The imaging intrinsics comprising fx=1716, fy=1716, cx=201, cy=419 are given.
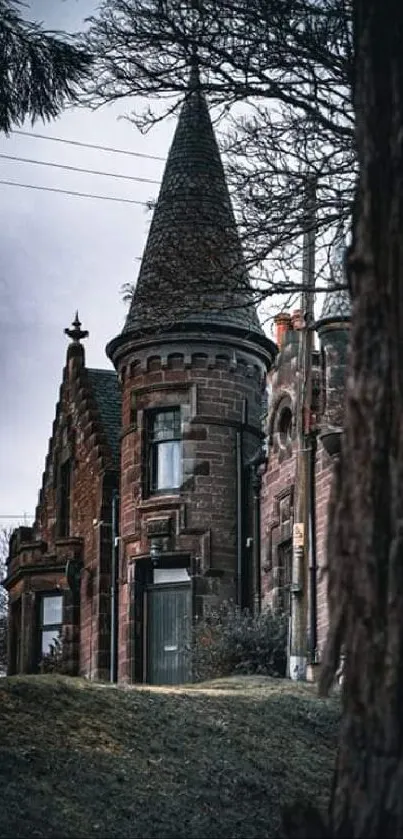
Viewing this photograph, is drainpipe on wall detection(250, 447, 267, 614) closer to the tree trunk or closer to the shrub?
the shrub

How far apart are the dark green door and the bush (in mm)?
3155

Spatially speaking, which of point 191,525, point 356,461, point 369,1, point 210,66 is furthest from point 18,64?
point 191,525

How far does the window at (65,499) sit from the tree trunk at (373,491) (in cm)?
3100

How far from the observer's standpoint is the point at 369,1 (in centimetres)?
868

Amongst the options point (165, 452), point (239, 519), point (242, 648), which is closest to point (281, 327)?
point (165, 452)

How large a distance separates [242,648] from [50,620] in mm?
10287

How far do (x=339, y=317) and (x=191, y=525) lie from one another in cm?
676

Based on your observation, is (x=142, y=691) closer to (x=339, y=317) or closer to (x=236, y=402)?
(x=339, y=317)

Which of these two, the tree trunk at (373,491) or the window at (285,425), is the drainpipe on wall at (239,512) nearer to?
the window at (285,425)

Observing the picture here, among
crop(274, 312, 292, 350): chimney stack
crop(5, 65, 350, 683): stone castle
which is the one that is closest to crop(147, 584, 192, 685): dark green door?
crop(5, 65, 350, 683): stone castle

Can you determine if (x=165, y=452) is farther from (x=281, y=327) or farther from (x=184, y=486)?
(x=281, y=327)

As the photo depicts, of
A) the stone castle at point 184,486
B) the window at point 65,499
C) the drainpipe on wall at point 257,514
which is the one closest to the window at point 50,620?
the stone castle at point 184,486

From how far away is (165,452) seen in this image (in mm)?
34062

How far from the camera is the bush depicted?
27.9m
